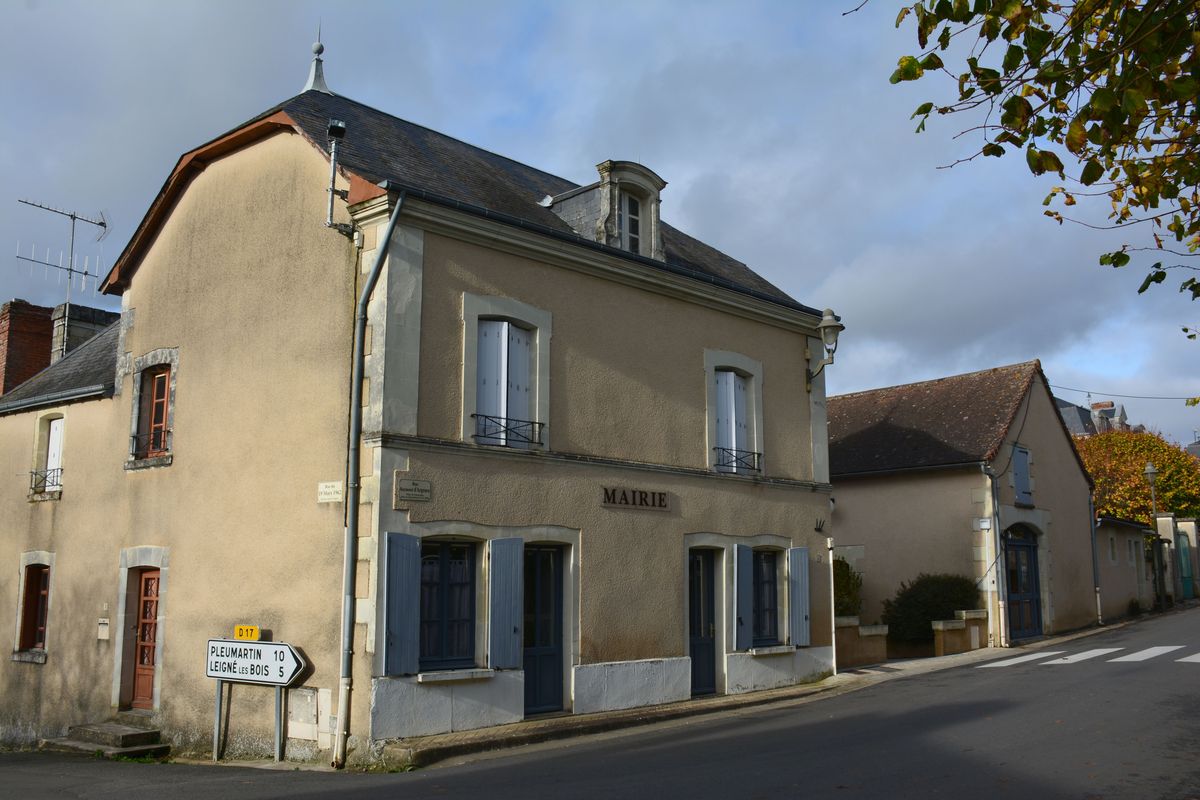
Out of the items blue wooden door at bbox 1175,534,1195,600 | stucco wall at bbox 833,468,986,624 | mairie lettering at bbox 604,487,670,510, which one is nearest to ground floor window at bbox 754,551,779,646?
mairie lettering at bbox 604,487,670,510

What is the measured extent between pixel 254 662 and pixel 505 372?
403 cm

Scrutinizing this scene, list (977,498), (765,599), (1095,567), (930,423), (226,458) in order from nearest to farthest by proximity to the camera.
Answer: (226,458) → (765,599) → (977,498) → (930,423) → (1095,567)

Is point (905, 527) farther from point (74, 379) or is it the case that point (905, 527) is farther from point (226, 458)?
point (74, 379)

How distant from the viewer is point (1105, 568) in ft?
84.8

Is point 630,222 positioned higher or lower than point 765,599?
higher

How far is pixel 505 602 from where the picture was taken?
436 inches

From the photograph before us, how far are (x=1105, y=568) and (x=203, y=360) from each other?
22.5 metres

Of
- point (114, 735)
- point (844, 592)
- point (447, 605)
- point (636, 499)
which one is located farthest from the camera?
point (844, 592)

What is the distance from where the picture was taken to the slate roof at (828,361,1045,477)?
2130cm

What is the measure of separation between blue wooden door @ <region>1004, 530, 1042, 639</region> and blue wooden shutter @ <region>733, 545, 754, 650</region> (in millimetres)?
8794

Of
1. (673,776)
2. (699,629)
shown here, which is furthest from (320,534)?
(699,629)

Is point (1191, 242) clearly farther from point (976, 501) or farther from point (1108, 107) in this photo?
point (976, 501)

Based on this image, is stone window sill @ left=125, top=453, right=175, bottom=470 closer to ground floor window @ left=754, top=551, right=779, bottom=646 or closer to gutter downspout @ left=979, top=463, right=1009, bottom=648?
ground floor window @ left=754, top=551, right=779, bottom=646

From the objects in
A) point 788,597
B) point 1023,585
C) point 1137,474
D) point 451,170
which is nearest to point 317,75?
point 451,170
